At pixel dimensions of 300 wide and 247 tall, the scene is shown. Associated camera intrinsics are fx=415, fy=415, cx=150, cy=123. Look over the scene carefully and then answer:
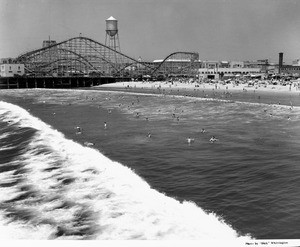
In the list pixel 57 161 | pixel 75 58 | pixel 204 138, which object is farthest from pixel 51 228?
pixel 75 58

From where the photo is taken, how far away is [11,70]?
12319 cm

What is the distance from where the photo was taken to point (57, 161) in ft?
65.0

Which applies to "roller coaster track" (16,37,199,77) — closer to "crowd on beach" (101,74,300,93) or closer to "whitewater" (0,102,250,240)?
"crowd on beach" (101,74,300,93)

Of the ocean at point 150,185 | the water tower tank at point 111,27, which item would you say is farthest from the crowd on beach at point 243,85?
the ocean at point 150,185

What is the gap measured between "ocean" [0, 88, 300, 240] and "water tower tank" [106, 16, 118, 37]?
402 ft

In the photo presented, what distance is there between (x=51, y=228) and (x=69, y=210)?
4.76 feet

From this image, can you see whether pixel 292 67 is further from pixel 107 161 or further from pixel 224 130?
pixel 107 161

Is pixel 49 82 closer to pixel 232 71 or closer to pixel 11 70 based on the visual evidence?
pixel 11 70

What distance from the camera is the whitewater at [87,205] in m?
11.3

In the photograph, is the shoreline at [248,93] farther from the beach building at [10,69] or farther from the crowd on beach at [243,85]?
the beach building at [10,69]

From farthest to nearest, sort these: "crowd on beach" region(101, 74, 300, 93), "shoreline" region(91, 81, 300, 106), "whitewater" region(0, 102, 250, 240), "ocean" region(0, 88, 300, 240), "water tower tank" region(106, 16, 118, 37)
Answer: "water tower tank" region(106, 16, 118, 37), "crowd on beach" region(101, 74, 300, 93), "shoreline" region(91, 81, 300, 106), "ocean" region(0, 88, 300, 240), "whitewater" region(0, 102, 250, 240)

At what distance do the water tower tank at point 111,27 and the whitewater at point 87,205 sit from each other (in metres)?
132

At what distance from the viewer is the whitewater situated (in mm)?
11297

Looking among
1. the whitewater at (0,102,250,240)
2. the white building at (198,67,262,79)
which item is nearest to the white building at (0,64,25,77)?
the white building at (198,67,262,79)
